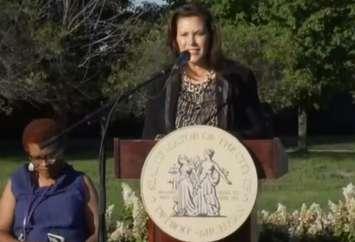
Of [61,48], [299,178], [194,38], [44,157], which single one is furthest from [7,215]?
[61,48]

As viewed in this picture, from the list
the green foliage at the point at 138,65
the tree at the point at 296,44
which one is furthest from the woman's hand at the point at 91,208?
the tree at the point at 296,44

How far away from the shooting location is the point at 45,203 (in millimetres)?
4727

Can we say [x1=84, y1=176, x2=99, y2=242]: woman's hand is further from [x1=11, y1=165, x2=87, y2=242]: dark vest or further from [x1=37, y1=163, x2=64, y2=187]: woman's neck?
[x1=37, y1=163, x2=64, y2=187]: woman's neck

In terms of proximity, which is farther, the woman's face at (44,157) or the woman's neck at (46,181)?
the woman's neck at (46,181)

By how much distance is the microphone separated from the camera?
421 centimetres

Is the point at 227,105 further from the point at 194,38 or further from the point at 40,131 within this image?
the point at 40,131

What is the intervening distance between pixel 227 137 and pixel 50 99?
29.7 meters

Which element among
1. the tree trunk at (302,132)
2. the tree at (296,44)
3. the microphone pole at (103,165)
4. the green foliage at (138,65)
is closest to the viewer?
the microphone pole at (103,165)

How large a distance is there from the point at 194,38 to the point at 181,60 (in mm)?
315

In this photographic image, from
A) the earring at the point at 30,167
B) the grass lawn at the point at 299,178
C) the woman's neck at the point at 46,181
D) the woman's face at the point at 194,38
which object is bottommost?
the grass lawn at the point at 299,178

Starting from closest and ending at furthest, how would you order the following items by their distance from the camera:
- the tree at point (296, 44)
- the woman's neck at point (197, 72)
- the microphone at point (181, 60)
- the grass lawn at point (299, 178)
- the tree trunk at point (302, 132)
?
the microphone at point (181, 60) < the woman's neck at point (197, 72) < the grass lawn at point (299, 178) < the tree at point (296, 44) < the tree trunk at point (302, 132)

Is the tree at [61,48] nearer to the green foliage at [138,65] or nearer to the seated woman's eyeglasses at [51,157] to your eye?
the green foliage at [138,65]

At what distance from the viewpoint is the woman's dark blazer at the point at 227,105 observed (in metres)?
4.55

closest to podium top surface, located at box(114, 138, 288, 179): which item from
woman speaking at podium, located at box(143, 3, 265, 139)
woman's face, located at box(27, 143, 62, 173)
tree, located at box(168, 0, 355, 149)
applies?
woman speaking at podium, located at box(143, 3, 265, 139)
